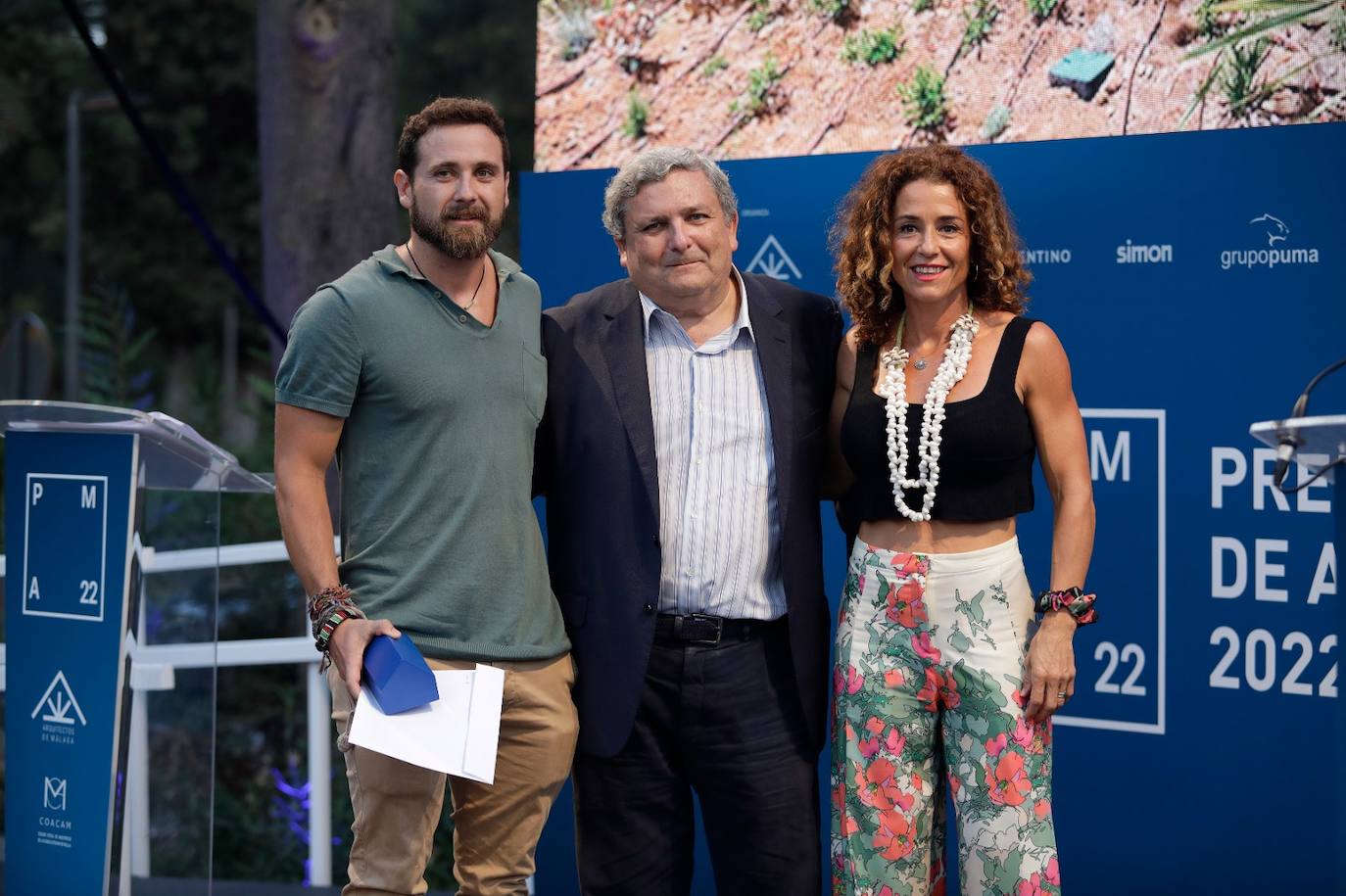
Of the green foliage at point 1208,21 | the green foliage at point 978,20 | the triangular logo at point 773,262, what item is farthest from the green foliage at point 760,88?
the green foliage at point 1208,21

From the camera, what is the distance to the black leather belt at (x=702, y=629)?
2.79 m

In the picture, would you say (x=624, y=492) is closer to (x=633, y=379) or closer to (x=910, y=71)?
(x=633, y=379)

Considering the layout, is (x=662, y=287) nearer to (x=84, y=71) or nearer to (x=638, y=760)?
(x=638, y=760)

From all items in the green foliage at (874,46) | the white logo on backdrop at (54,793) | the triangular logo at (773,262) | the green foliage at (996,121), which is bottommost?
the white logo on backdrop at (54,793)

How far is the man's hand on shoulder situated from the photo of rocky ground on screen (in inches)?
78.2

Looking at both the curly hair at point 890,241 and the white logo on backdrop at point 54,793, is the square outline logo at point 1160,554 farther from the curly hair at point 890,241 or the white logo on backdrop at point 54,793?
the white logo on backdrop at point 54,793

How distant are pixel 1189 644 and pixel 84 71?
1336 cm

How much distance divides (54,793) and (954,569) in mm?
1758

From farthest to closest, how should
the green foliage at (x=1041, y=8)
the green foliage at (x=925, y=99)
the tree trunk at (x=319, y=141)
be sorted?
the tree trunk at (x=319, y=141)
the green foliage at (x=925, y=99)
the green foliage at (x=1041, y=8)

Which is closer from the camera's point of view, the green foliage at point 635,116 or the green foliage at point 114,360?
the green foliage at point 635,116

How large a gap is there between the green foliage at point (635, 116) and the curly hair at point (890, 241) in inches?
54.1

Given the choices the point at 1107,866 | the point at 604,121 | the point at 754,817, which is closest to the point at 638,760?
the point at 754,817

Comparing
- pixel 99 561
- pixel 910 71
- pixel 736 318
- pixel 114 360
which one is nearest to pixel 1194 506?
pixel 736 318

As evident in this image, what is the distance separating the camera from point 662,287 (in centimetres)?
282
